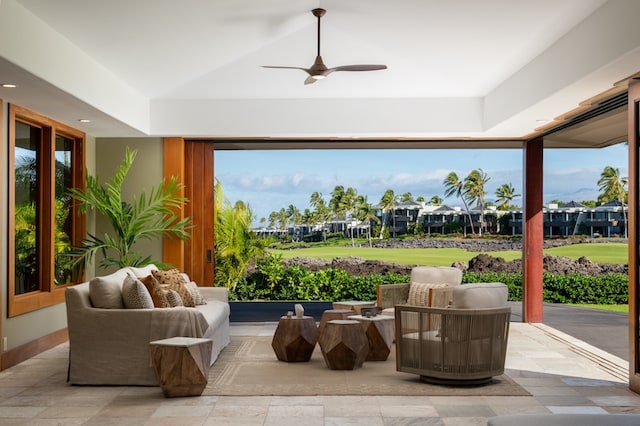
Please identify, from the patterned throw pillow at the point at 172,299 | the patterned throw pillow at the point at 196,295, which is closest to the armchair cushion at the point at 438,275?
the patterned throw pillow at the point at 196,295

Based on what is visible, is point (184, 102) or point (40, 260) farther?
point (184, 102)

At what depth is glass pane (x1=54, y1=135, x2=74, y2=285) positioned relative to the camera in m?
8.75

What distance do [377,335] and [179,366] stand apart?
2.25m

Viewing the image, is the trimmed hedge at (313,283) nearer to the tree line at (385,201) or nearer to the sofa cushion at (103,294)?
the tree line at (385,201)

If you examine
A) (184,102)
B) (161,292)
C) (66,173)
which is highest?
(184,102)

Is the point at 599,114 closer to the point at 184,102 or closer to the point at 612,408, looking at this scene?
the point at 612,408

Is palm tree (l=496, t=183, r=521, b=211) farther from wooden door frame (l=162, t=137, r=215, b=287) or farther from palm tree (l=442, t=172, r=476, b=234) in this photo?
wooden door frame (l=162, t=137, r=215, b=287)

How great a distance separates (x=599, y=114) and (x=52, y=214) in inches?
224

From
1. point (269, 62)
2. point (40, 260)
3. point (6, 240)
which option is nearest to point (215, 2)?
point (269, 62)

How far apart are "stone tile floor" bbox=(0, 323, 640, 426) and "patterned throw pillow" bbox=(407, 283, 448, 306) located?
1.57m

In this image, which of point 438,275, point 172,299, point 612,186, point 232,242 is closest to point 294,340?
point 172,299

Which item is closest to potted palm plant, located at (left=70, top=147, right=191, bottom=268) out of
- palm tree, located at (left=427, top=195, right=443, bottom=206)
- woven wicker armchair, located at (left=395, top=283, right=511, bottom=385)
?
woven wicker armchair, located at (left=395, top=283, right=511, bottom=385)

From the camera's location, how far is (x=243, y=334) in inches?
370

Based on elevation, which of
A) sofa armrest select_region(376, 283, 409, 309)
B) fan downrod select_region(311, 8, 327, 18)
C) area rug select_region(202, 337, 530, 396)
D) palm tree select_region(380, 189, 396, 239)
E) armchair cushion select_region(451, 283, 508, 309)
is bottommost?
area rug select_region(202, 337, 530, 396)
